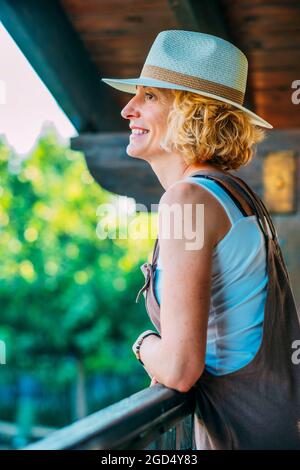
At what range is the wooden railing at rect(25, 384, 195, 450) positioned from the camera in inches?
40.0

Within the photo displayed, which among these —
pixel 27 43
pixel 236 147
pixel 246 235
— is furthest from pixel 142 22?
pixel 246 235

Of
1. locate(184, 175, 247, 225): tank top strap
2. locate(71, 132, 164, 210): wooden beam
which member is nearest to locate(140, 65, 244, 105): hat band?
locate(184, 175, 247, 225): tank top strap

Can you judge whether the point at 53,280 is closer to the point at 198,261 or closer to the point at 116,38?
the point at 116,38

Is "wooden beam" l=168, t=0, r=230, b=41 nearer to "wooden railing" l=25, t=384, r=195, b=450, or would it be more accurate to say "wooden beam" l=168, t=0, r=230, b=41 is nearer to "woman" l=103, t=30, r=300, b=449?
"woman" l=103, t=30, r=300, b=449

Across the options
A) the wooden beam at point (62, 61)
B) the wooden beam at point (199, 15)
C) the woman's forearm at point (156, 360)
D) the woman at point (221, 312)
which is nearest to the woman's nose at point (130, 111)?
the woman at point (221, 312)

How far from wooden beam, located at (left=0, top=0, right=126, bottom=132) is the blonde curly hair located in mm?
1741

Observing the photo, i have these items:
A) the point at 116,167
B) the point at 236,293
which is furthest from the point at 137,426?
the point at 116,167

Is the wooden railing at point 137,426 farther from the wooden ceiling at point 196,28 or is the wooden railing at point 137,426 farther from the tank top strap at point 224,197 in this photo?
the wooden ceiling at point 196,28

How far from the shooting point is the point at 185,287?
4.30 ft

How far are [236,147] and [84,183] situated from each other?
1697 centimetres

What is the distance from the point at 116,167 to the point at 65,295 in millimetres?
11605

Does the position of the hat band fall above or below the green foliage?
above

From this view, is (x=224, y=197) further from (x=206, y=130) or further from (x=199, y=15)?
(x=199, y=15)

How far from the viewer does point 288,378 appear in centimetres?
140
